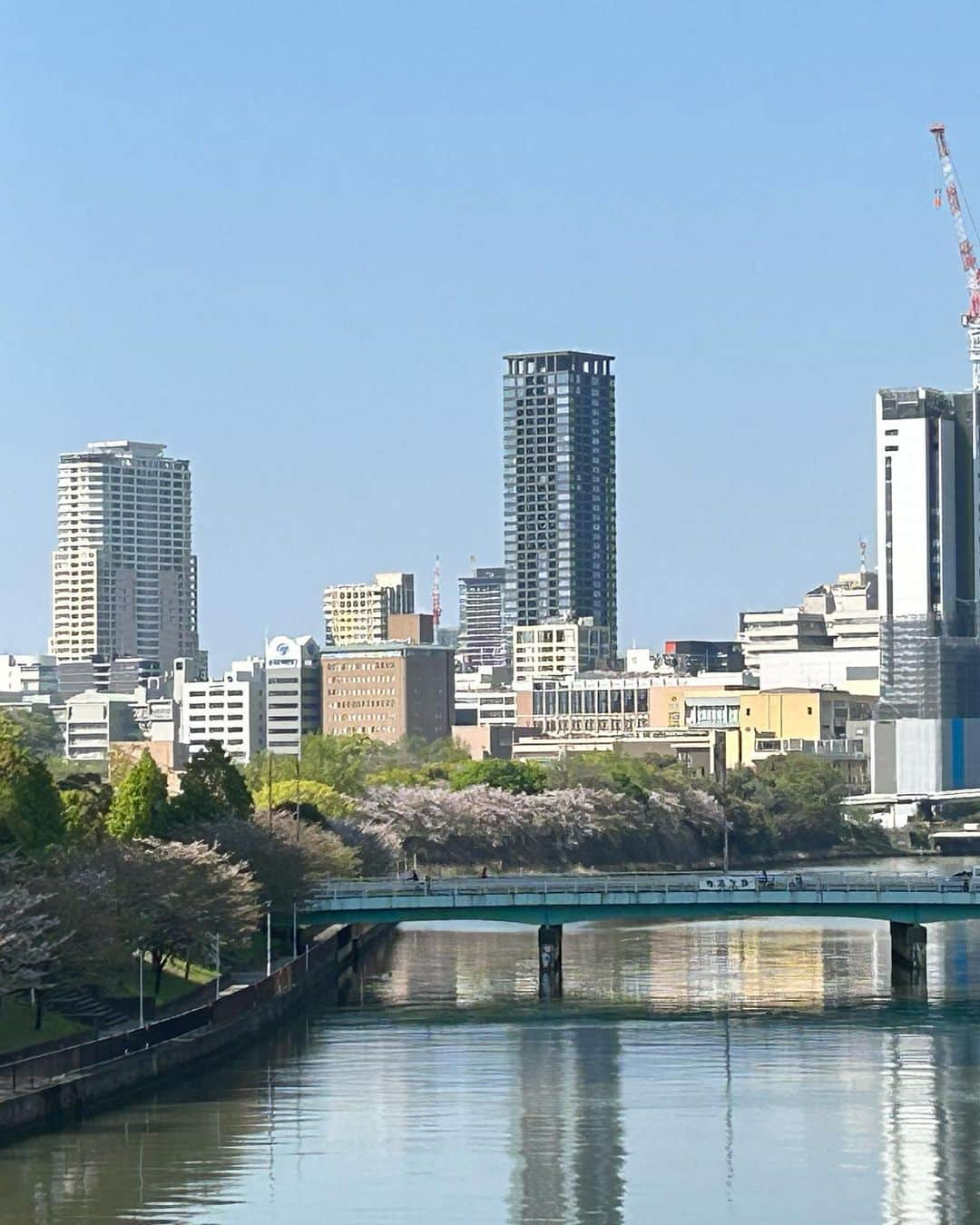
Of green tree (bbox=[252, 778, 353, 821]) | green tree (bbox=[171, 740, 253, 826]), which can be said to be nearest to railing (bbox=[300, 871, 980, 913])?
green tree (bbox=[171, 740, 253, 826])

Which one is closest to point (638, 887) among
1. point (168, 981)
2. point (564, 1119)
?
point (168, 981)

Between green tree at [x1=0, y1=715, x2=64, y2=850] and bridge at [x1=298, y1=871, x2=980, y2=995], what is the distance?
10.9 metres

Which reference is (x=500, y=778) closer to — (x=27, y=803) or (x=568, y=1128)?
(x=27, y=803)

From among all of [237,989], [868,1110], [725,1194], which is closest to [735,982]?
[237,989]

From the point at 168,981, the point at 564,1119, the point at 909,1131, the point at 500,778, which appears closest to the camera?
the point at 909,1131

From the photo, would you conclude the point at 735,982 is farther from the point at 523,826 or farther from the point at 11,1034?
the point at 523,826

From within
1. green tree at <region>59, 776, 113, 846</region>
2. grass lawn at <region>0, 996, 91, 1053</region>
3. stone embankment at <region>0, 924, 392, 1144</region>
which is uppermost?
green tree at <region>59, 776, 113, 846</region>

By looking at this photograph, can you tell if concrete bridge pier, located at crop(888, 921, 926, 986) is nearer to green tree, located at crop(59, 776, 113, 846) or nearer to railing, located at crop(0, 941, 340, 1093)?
railing, located at crop(0, 941, 340, 1093)

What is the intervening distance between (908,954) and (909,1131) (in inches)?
1220

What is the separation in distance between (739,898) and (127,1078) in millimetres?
33084

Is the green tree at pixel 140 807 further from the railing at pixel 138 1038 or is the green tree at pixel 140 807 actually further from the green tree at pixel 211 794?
the railing at pixel 138 1038

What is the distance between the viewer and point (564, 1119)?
63.2 metres

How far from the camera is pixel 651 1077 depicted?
6938 centimetres

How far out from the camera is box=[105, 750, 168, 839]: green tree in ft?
305
